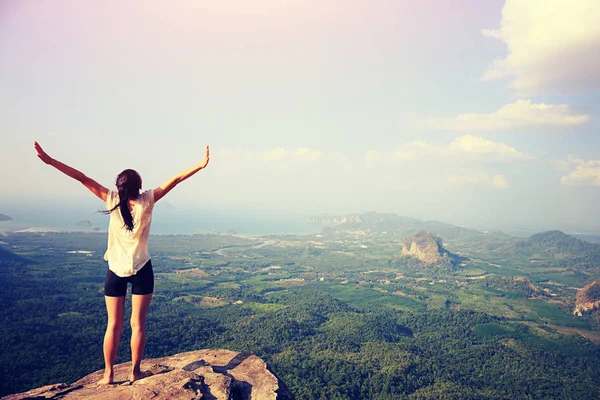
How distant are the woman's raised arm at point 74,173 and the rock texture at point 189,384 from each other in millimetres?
2526

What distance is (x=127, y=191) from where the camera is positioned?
4.04 meters

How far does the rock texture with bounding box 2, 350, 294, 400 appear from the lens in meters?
4.34

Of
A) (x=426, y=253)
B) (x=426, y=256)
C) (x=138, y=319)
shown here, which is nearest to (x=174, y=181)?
(x=138, y=319)

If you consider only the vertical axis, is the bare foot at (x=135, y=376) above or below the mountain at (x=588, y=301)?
above

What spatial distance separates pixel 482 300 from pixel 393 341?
39.5 meters

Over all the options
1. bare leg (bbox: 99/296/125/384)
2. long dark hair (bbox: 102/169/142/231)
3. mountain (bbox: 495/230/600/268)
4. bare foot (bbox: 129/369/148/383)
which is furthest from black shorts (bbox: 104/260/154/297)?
mountain (bbox: 495/230/600/268)

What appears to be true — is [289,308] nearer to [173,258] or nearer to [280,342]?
[280,342]

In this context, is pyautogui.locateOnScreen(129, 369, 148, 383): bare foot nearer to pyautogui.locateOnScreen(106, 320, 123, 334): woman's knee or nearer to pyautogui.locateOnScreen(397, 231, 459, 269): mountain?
pyautogui.locateOnScreen(106, 320, 123, 334): woman's knee

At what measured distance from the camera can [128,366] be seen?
19.5 ft

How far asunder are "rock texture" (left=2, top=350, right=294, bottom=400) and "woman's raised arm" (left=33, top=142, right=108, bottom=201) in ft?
8.29

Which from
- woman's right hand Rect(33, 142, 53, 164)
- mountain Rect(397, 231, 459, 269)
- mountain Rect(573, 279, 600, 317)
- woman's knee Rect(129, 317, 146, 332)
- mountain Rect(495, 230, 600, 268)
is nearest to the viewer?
woman's right hand Rect(33, 142, 53, 164)

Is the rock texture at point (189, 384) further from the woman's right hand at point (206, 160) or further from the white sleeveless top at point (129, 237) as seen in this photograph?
the woman's right hand at point (206, 160)

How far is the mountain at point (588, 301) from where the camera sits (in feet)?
225

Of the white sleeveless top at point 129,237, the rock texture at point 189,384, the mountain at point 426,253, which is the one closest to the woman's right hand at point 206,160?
the white sleeveless top at point 129,237
